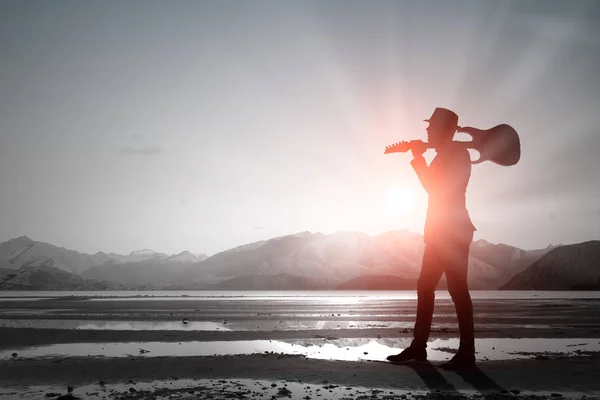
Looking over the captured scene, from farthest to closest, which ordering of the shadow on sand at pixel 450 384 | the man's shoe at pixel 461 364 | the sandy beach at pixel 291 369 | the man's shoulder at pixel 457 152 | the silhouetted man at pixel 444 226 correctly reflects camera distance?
the man's shoulder at pixel 457 152 → the silhouetted man at pixel 444 226 → the man's shoe at pixel 461 364 → the sandy beach at pixel 291 369 → the shadow on sand at pixel 450 384

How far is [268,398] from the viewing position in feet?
29.0

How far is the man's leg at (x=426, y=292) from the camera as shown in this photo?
44.2ft

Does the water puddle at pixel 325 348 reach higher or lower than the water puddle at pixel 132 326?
higher

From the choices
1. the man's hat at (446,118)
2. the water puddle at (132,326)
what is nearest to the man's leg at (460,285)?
the man's hat at (446,118)

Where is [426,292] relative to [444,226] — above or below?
below

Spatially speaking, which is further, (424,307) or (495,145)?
(424,307)

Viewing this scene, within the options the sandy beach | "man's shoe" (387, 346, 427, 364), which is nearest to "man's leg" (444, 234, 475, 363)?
the sandy beach

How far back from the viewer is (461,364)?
12.0 meters

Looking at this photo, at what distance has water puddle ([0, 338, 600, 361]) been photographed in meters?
15.4

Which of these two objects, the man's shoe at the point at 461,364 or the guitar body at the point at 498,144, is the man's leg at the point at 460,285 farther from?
the guitar body at the point at 498,144

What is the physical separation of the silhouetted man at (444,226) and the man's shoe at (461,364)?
0.80 feet

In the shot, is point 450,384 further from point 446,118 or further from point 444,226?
point 446,118

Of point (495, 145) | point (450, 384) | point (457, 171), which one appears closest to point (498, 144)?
point (495, 145)

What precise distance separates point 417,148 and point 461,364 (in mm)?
5520
